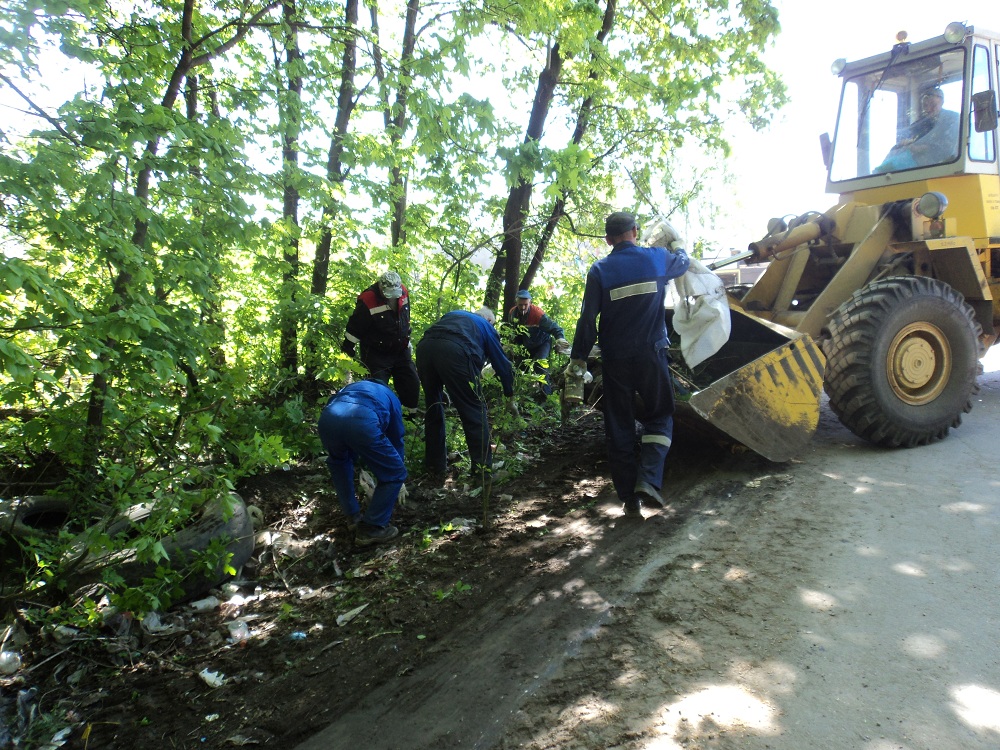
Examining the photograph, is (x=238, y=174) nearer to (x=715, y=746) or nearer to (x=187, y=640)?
(x=187, y=640)

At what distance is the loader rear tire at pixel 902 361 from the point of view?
4.88 m

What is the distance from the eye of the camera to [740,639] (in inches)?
106

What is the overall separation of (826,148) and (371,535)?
5.99 m

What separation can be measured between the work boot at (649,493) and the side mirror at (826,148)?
4551mm

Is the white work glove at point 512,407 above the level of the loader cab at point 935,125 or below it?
below

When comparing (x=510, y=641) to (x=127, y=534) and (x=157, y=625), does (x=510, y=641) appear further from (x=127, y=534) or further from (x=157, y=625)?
(x=127, y=534)

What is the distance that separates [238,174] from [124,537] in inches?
84.0

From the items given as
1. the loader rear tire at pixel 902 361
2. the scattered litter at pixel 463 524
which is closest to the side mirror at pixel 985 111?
the loader rear tire at pixel 902 361

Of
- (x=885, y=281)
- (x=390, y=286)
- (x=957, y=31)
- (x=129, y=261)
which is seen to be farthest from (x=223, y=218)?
(x=957, y=31)

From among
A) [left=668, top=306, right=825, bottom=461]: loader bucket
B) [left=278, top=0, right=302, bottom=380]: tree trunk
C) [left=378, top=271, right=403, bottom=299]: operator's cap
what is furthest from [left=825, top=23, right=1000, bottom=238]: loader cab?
[left=278, top=0, right=302, bottom=380]: tree trunk

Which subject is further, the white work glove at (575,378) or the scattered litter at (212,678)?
the white work glove at (575,378)

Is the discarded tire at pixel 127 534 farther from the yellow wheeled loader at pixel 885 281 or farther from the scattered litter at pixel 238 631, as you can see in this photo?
the yellow wheeled loader at pixel 885 281

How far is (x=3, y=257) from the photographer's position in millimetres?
2441

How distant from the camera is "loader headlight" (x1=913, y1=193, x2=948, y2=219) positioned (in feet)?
17.1
